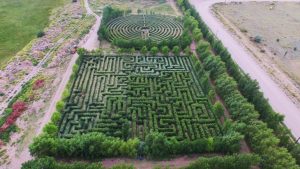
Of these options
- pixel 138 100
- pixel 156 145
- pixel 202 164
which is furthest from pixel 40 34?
pixel 202 164

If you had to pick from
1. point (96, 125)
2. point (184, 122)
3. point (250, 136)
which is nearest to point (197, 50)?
point (184, 122)

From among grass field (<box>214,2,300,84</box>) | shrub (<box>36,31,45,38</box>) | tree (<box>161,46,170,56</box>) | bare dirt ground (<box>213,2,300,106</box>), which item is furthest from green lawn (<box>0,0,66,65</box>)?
grass field (<box>214,2,300,84</box>)

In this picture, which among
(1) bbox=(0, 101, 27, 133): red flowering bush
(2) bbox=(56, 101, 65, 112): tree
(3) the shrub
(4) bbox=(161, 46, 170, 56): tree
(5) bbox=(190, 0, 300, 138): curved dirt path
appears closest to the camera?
(1) bbox=(0, 101, 27, 133): red flowering bush

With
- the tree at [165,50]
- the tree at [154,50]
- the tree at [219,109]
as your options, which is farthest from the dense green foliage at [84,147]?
the tree at [165,50]

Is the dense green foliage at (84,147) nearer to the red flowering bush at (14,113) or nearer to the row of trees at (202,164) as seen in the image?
the row of trees at (202,164)

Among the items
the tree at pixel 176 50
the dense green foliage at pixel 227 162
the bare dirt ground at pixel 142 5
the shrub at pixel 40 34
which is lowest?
the dense green foliage at pixel 227 162

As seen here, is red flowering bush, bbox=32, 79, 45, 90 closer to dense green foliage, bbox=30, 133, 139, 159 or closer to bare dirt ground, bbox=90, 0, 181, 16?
dense green foliage, bbox=30, 133, 139, 159

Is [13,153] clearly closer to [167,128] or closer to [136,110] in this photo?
[136,110]
